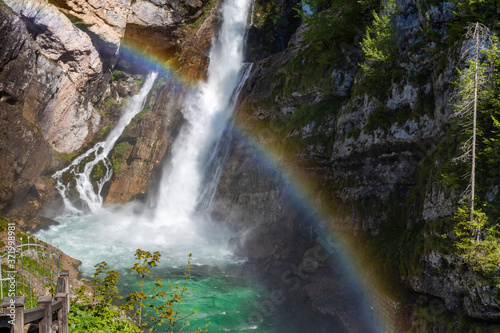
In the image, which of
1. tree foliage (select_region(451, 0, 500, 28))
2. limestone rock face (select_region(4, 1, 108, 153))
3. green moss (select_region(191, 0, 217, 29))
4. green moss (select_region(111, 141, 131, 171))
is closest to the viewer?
tree foliage (select_region(451, 0, 500, 28))

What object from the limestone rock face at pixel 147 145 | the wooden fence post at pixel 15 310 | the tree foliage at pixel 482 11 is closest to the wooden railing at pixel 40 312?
the wooden fence post at pixel 15 310

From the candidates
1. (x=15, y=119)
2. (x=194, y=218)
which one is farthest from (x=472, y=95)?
(x=15, y=119)

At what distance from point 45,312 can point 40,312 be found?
7 centimetres

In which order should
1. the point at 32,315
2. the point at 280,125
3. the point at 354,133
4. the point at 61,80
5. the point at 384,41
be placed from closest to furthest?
the point at 32,315 → the point at 384,41 → the point at 354,133 → the point at 280,125 → the point at 61,80

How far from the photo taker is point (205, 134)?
25.1 m

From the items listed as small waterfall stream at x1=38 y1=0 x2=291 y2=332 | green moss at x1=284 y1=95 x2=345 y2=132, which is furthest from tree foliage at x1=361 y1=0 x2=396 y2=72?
small waterfall stream at x1=38 y1=0 x2=291 y2=332

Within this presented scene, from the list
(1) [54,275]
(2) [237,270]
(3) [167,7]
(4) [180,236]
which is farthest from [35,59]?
(2) [237,270]

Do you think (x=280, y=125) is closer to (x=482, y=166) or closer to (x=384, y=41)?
(x=384, y=41)

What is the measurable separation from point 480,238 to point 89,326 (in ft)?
27.4

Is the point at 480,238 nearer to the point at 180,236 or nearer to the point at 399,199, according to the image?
the point at 399,199

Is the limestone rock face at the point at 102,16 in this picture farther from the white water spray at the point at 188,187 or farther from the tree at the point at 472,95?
the tree at the point at 472,95

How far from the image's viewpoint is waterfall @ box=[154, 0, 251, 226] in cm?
2330

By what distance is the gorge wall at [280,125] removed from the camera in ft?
33.5

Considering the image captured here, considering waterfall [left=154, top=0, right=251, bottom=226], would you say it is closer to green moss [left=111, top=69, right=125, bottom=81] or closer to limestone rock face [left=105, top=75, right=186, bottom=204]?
limestone rock face [left=105, top=75, right=186, bottom=204]
